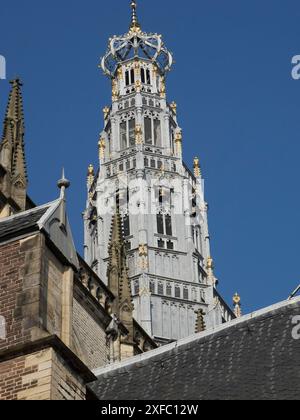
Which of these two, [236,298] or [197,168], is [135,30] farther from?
[236,298]

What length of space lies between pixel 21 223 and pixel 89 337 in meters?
10.7

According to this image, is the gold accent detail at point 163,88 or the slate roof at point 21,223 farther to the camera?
the gold accent detail at point 163,88

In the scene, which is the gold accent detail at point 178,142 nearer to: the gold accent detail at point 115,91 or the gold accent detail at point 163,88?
the gold accent detail at point 163,88

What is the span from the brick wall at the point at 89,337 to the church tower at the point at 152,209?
25.7 metres

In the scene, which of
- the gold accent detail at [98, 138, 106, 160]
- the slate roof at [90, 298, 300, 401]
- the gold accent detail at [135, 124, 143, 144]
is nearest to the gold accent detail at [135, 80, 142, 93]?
the gold accent detail at [135, 124, 143, 144]

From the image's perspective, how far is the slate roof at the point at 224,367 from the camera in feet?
37.2

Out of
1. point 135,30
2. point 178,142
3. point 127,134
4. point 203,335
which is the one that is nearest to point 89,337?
point 203,335

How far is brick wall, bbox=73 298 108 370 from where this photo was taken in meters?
21.0

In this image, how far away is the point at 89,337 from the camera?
21.7m

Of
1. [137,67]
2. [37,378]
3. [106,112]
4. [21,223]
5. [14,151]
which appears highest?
[137,67]

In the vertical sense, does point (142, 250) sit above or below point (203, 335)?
above

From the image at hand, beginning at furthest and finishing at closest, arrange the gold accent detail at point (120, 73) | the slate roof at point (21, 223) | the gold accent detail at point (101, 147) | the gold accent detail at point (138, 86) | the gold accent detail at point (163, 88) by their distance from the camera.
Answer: the gold accent detail at point (120, 73) → the gold accent detail at point (163, 88) → the gold accent detail at point (138, 86) → the gold accent detail at point (101, 147) → the slate roof at point (21, 223)

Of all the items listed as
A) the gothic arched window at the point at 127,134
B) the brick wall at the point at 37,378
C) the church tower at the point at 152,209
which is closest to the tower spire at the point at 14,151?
the brick wall at the point at 37,378

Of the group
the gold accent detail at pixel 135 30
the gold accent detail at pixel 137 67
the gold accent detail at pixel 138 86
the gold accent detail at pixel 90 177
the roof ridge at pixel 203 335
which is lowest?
the roof ridge at pixel 203 335
